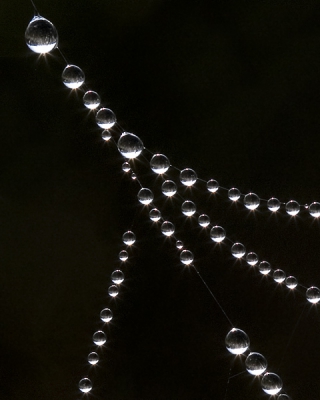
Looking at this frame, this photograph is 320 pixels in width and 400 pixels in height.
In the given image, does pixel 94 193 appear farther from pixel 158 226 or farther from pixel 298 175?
pixel 298 175

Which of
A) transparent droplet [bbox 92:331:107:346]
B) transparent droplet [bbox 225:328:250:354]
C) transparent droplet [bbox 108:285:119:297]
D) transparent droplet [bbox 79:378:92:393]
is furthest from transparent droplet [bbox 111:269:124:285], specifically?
transparent droplet [bbox 225:328:250:354]

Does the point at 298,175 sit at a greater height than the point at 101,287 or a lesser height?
greater

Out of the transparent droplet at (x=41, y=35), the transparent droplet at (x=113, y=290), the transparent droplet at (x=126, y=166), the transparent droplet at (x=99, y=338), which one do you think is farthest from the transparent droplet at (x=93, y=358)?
the transparent droplet at (x=41, y=35)

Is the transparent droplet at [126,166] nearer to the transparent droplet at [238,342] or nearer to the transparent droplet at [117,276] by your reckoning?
the transparent droplet at [117,276]

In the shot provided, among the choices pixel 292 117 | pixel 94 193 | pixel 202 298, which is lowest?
pixel 202 298

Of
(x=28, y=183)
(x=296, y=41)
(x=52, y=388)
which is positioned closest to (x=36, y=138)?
(x=28, y=183)

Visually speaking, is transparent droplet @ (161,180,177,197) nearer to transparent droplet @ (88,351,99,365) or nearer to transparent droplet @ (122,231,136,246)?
transparent droplet @ (122,231,136,246)

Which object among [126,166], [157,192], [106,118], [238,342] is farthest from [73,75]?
[157,192]

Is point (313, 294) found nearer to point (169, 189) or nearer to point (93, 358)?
point (169, 189)

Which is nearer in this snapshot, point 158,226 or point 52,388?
point 52,388
